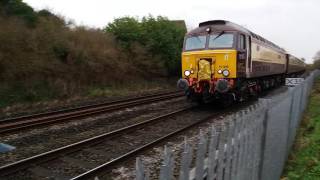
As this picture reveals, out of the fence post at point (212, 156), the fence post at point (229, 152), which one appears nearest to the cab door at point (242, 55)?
the fence post at point (229, 152)

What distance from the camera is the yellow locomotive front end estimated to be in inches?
599

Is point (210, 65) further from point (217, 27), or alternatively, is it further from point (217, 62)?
point (217, 27)

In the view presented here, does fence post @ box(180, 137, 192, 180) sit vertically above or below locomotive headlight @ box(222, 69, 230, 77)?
below

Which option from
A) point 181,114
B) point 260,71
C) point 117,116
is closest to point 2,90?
point 117,116

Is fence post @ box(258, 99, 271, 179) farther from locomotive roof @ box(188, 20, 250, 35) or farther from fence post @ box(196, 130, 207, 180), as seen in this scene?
locomotive roof @ box(188, 20, 250, 35)

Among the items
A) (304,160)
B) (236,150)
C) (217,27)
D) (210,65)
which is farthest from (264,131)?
(217,27)

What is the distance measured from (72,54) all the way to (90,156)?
50.5 ft

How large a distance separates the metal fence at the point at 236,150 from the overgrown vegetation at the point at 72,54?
42.7 ft

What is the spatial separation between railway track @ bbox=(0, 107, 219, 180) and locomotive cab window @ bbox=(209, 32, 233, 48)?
16.3 feet

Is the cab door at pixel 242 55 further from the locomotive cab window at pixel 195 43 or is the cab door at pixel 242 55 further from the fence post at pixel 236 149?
the fence post at pixel 236 149

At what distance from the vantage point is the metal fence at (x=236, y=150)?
2.76 meters

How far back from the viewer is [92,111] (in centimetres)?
1488

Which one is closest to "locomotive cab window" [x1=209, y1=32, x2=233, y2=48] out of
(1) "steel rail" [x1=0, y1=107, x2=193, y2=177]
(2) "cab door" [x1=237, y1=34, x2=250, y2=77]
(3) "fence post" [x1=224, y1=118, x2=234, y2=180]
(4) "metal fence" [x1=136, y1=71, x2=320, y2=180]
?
(2) "cab door" [x1=237, y1=34, x2=250, y2=77]

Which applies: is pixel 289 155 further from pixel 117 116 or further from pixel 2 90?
pixel 2 90
